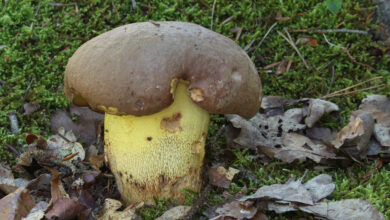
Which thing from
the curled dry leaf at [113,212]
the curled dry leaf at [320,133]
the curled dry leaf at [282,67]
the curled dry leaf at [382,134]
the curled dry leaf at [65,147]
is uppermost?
the curled dry leaf at [282,67]

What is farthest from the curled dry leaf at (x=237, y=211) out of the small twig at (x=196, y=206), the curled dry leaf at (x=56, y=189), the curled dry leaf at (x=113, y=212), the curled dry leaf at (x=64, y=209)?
the curled dry leaf at (x=56, y=189)

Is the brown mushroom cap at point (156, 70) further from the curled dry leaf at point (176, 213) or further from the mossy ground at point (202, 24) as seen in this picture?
the mossy ground at point (202, 24)

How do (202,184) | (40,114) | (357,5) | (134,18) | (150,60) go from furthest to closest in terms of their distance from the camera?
(357,5) < (134,18) < (40,114) < (202,184) < (150,60)

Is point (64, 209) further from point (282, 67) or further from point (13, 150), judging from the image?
point (282, 67)

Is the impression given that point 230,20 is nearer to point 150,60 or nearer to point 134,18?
point 134,18

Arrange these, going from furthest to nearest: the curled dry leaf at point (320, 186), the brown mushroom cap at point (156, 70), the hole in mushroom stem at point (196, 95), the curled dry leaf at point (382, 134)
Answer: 1. the curled dry leaf at point (382, 134)
2. the curled dry leaf at point (320, 186)
3. the hole in mushroom stem at point (196, 95)
4. the brown mushroom cap at point (156, 70)

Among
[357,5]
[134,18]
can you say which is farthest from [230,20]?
[357,5]

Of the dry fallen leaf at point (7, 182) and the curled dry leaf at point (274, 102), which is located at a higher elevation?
the dry fallen leaf at point (7, 182)
